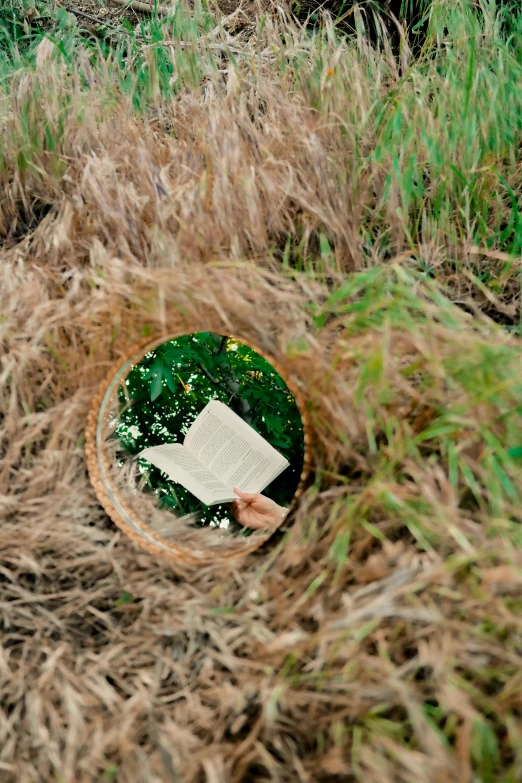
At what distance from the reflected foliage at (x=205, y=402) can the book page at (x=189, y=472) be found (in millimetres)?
175

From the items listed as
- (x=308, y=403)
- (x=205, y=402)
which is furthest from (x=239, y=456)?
(x=308, y=403)

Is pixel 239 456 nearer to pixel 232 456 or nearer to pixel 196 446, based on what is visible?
pixel 232 456

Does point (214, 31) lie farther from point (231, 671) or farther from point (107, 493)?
point (231, 671)

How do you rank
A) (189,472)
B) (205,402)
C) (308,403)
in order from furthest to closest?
(205,402) → (189,472) → (308,403)

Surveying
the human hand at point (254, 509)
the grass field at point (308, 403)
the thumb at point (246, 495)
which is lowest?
the human hand at point (254, 509)

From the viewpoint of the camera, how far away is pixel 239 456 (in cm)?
215

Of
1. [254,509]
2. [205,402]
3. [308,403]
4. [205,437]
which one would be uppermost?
[308,403]

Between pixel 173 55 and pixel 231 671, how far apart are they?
211 cm

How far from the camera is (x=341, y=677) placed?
1.12 meters

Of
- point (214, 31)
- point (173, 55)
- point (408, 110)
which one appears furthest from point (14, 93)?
point (408, 110)

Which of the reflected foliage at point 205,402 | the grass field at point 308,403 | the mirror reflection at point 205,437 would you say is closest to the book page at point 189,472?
the mirror reflection at point 205,437

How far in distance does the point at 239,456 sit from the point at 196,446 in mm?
147

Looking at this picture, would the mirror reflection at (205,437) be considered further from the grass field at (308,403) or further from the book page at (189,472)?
the grass field at (308,403)

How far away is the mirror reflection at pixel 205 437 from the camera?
76.4 inches
